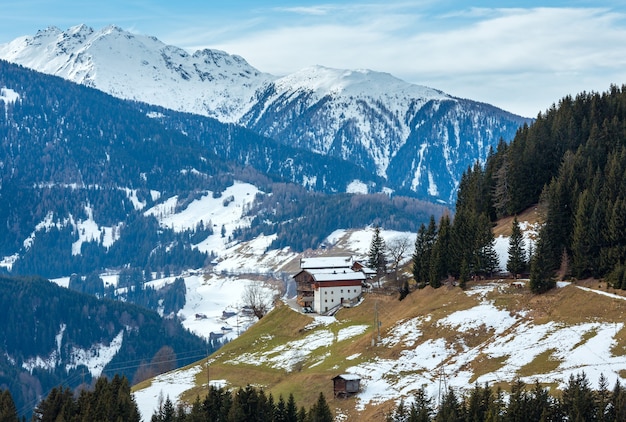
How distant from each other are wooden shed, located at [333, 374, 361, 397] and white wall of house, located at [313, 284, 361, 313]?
1914 inches

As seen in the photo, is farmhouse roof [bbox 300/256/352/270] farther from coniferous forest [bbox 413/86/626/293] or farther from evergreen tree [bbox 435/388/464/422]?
evergreen tree [bbox 435/388/464/422]

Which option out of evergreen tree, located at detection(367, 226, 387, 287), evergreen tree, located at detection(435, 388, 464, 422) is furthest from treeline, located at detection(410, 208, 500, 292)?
evergreen tree, located at detection(435, 388, 464, 422)

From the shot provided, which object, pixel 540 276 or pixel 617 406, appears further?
pixel 540 276

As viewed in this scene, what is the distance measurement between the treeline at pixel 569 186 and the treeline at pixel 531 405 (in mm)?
30832

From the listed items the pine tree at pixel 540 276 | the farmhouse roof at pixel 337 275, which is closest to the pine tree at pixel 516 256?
the pine tree at pixel 540 276

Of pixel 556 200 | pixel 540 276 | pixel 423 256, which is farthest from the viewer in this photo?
pixel 423 256

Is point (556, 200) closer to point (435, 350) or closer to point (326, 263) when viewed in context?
point (435, 350)

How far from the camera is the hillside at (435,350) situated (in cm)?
10888

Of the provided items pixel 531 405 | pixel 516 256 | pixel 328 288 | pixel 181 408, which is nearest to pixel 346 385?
pixel 181 408

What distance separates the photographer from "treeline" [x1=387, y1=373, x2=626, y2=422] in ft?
293

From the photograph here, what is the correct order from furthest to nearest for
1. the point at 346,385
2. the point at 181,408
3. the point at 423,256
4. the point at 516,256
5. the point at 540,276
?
1. the point at 423,256
2. the point at 516,256
3. the point at 540,276
4. the point at 181,408
5. the point at 346,385

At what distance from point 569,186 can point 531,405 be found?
63.1 meters

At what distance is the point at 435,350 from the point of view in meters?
122

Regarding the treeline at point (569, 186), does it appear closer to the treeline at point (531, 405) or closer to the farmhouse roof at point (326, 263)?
the farmhouse roof at point (326, 263)
